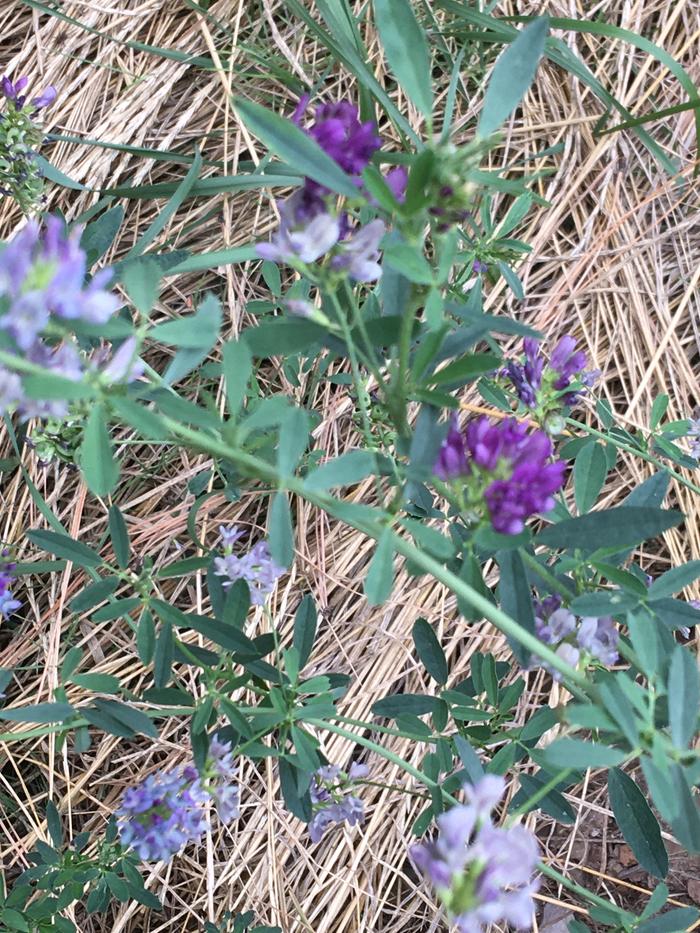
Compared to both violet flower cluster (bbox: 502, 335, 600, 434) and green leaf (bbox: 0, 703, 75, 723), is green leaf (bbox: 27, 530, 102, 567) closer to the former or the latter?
green leaf (bbox: 0, 703, 75, 723)

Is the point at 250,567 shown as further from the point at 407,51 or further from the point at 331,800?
the point at 407,51

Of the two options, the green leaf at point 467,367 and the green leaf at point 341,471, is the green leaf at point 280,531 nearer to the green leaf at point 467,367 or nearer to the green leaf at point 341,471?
the green leaf at point 341,471

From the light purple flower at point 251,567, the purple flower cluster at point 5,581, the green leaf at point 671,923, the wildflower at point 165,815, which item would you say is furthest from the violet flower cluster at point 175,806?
the green leaf at point 671,923

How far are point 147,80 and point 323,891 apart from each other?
173 cm

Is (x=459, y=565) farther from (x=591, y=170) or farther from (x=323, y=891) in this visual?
(x=591, y=170)

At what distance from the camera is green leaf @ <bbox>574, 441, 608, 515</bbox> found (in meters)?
1.09

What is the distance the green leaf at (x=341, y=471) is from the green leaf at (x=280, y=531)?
0.07 meters

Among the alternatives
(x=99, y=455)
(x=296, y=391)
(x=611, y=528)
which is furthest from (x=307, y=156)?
(x=296, y=391)

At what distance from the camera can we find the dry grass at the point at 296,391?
1591 mm

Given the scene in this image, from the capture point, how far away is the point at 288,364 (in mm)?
1502

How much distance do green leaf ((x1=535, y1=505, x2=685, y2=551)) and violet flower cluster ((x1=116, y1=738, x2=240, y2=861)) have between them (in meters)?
0.50

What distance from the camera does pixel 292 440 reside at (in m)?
0.76

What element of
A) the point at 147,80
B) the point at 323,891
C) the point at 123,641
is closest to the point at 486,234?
the point at 147,80

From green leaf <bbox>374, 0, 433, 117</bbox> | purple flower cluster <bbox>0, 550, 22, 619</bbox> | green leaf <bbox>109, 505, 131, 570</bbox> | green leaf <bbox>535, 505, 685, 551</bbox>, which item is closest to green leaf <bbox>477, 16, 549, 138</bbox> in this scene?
green leaf <bbox>374, 0, 433, 117</bbox>
